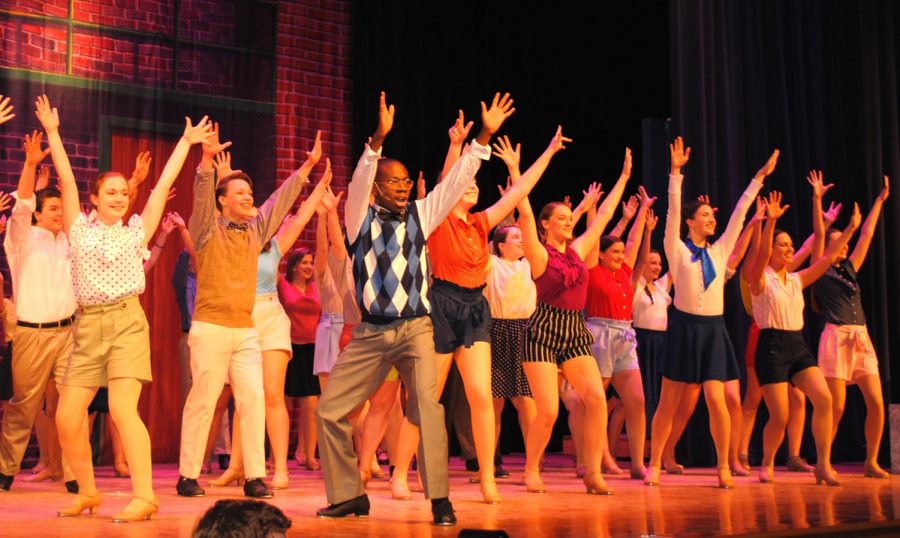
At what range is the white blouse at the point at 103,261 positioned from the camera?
4559mm

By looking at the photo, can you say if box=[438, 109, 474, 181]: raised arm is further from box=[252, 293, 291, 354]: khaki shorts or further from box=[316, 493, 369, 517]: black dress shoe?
box=[316, 493, 369, 517]: black dress shoe

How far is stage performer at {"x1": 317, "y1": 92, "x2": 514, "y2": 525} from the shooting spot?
4.57m

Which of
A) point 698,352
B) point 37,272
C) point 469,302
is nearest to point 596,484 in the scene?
point 698,352

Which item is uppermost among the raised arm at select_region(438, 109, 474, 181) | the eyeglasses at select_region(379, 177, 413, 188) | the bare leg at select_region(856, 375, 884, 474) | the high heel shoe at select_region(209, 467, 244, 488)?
the raised arm at select_region(438, 109, 474, 181)

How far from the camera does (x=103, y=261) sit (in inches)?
179

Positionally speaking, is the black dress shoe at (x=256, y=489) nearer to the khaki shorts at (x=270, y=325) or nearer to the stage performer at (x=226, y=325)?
the stage performer at (x=226, y=325)

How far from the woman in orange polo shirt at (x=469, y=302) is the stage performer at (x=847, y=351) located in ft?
9.62

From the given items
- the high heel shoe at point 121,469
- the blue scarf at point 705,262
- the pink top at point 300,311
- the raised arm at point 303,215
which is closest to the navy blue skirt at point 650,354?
the blue scarf at point 705,262

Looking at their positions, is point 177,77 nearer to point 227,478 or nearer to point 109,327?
point 227,478

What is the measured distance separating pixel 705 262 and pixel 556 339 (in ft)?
4.42

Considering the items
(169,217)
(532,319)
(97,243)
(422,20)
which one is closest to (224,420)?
(169,217)

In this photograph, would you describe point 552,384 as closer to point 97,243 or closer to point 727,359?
point 727,359

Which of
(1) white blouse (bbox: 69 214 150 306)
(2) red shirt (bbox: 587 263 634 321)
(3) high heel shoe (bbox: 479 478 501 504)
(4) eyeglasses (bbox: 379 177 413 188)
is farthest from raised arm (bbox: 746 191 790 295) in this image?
(1) white blouse (bbox: 69 214 150 306)

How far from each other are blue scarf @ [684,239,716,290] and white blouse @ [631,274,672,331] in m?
1.39
